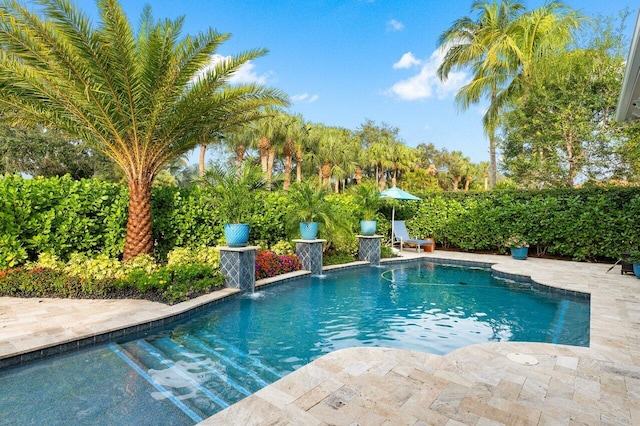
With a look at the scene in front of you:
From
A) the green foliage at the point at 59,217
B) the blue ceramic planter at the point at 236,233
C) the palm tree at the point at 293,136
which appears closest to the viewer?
the green foliage at the point at 59,217

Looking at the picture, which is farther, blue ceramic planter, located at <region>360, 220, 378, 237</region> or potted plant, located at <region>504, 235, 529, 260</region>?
potted plant, located at <region>504, 235, 529, 260</region>

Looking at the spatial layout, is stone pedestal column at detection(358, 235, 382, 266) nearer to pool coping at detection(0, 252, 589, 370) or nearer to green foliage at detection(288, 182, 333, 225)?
green foliage at detection(288, 182, 333, 225)

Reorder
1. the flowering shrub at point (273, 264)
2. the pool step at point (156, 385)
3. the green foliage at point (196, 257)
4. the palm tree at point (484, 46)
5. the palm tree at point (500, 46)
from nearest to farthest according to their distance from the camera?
the pool step at point (156, 385)
the green foliage at point (196, 257)
the flowering shrub at point (273, 264)
the palm tree at point (500, 46)
the palm tree at point (484, 46)

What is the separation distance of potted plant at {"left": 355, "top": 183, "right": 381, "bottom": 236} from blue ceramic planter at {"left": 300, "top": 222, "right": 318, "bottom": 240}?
2.54 metres

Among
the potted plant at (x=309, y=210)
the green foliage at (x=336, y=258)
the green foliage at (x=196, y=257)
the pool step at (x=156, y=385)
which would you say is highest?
the potted plant at (x=309, y=210)

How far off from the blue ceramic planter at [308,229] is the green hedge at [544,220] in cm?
701

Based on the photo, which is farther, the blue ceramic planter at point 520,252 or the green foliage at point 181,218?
the blue ceramic planter at point 520,252

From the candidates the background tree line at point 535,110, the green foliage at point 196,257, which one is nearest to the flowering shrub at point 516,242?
the background tree line at point 535,110

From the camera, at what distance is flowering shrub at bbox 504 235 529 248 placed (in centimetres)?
1166

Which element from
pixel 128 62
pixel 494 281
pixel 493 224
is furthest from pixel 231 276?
pixel 493 224

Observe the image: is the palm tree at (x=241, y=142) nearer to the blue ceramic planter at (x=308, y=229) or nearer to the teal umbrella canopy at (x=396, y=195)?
the teal umbrella canopy at (x=396, y=195)

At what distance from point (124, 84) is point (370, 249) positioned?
25.7 feet

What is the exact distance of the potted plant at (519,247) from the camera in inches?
459

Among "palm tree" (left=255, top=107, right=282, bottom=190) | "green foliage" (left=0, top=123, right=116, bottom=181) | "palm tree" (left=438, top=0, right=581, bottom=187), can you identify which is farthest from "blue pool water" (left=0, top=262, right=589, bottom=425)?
"palm tree" (left=255, top=107, right=282, bottom=190)
